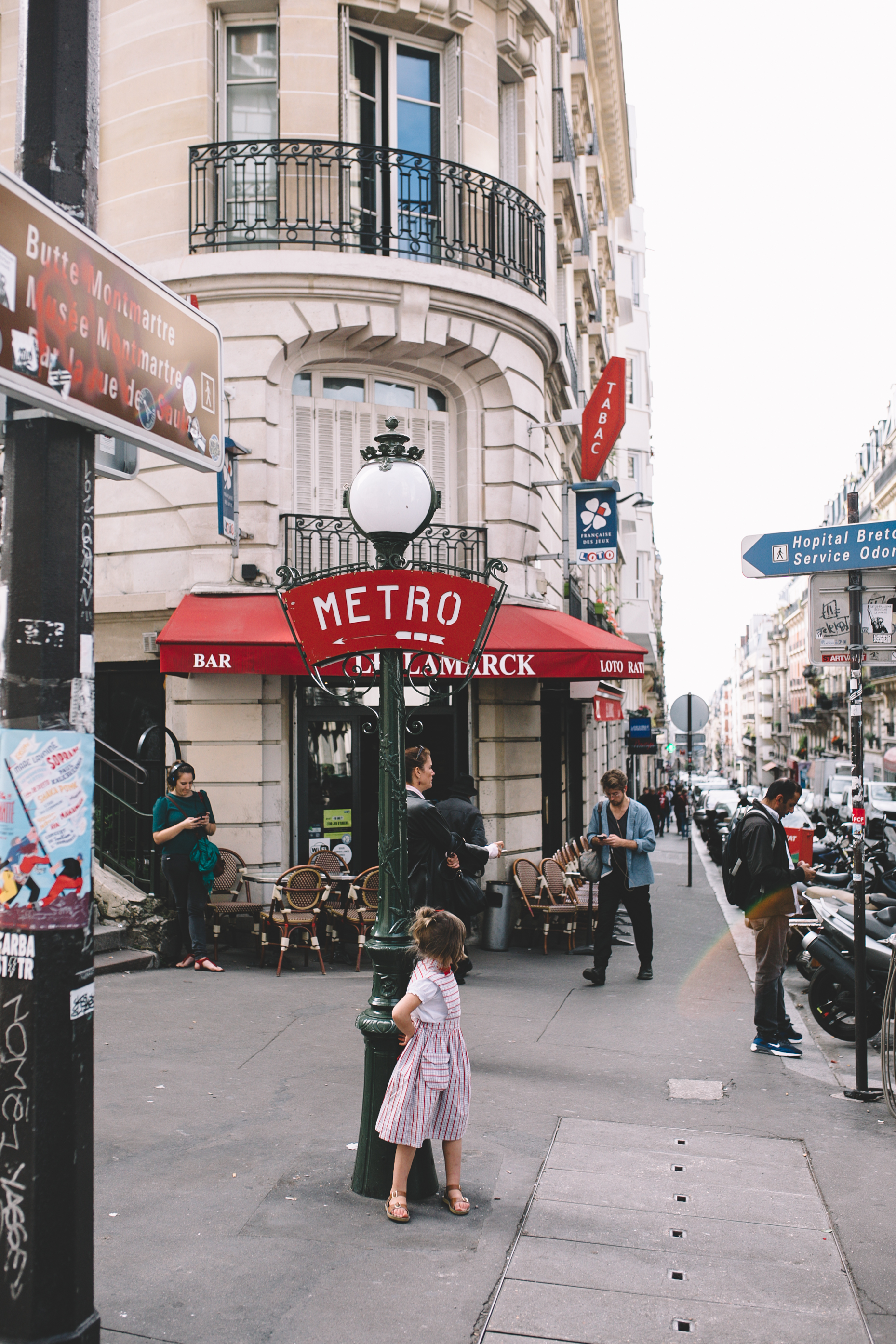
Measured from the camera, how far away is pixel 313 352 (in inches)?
454

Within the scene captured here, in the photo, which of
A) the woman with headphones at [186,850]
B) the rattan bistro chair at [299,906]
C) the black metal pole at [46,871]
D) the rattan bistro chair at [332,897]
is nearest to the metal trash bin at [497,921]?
the rattan bistro chair at [332,897]

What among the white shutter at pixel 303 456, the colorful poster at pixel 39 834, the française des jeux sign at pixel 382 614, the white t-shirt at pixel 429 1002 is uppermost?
the white shutter at pixel 303 456

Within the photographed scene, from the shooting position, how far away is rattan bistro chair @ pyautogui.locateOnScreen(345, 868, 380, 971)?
9914mm

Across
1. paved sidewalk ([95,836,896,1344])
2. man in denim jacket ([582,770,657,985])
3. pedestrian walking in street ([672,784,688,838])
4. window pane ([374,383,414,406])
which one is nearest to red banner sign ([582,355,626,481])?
window pane ([374,383,414,406])

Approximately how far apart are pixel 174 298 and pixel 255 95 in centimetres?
957

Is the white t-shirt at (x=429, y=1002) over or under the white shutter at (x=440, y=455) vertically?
under

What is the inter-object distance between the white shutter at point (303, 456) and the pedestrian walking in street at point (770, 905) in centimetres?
618

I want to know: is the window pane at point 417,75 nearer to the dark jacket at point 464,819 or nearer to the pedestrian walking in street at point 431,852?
the dark jacket at point 464,819

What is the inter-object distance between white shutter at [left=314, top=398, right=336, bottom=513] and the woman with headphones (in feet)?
11.6

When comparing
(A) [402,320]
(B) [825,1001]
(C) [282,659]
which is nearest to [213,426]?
(C) [282,659]

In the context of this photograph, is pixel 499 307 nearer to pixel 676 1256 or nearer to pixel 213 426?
pixel 213 426

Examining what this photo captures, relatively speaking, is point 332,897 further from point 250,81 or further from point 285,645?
point 250,81

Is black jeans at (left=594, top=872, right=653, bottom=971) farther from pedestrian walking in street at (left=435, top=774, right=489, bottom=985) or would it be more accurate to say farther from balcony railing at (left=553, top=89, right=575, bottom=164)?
balcony railing at (left=553, top=89, right=575, bottom=164)

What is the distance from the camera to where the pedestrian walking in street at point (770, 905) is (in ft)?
24.5
